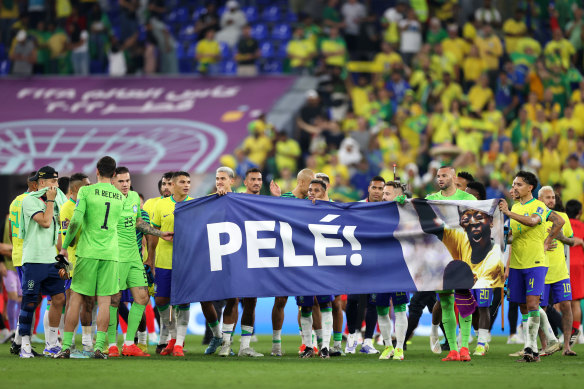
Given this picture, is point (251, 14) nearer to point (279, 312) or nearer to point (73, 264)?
point (73, 264)

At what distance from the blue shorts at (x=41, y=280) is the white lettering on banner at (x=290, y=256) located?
295 cm

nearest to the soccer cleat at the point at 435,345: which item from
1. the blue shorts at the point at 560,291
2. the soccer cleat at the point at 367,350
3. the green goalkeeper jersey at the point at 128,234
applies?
the soccer cleat at the point at 367,350

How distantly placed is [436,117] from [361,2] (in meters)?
6.32

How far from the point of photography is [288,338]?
1889 centimetres

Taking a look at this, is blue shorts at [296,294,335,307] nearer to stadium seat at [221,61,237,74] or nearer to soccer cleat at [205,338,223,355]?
soccer cleat at [205,338,223,355]

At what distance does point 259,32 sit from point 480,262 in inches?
703

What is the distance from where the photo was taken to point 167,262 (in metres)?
14.0

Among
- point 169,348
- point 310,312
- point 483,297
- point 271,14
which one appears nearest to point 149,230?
point 169,348

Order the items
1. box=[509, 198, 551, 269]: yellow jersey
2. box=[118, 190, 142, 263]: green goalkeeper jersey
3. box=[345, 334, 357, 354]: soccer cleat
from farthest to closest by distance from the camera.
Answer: box=[345, 334, 357, 354]: soccer cleat < box=[118, 190, 142, 263]: green goalkeeper jersey < box=[509, 198, 551, 269]: yellow jersey

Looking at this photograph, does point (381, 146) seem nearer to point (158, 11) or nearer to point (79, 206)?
point (158, 11)

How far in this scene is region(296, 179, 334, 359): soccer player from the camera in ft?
45.3

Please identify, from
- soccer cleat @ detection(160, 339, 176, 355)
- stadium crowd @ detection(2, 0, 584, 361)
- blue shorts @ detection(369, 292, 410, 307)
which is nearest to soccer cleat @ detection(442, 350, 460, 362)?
blue shorts @ detection(369, 292, 410, 307)

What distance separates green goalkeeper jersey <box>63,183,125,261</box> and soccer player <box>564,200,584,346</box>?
742 centimetres

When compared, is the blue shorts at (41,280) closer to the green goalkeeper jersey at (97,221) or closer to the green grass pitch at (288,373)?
the green goalkeeper jersey at (97,221)
